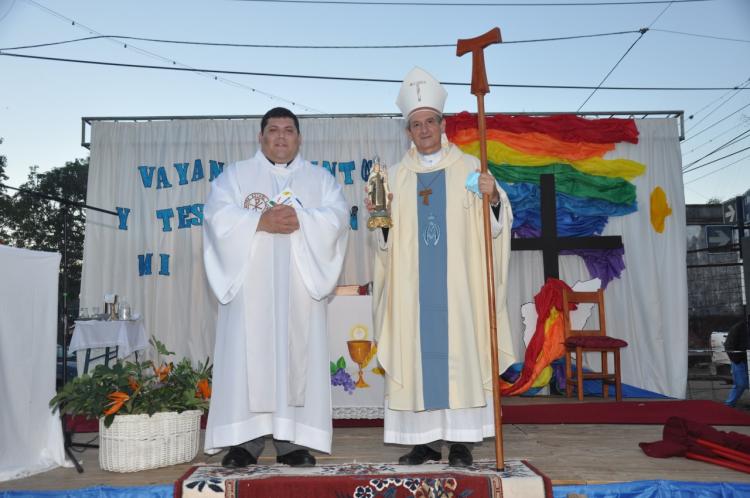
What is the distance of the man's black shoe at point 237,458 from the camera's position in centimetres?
332

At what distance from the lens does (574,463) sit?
11.2 ft

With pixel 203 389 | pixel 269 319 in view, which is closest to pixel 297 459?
pixel 269 319

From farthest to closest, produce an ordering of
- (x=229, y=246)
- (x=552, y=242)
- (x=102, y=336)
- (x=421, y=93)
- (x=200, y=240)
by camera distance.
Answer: (x=200, y=240) < (x=552, y=242) < (x=102, y=336) < (x=421, y=93) < (x=229, y=246)

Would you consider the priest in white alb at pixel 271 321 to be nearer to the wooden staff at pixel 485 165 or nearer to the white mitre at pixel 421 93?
the white mitre at pixel 421 93

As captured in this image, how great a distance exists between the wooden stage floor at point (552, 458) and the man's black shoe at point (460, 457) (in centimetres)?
35

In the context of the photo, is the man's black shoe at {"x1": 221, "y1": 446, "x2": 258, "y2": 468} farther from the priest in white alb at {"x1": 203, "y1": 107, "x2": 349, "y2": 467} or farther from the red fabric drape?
the red fabric drape

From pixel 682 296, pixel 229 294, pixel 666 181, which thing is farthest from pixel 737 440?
pixel 666 181

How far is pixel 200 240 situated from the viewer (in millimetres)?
7871

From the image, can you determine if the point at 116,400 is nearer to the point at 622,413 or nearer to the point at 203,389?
the point at 203,389

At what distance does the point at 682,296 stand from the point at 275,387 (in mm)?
6050

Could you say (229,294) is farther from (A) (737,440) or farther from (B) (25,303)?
(A) (737,440)

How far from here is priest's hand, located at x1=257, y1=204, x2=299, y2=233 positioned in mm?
3441

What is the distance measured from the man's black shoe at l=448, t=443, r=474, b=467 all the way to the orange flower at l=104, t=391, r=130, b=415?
69.4 inches

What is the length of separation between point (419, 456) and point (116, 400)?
1.66 meters
